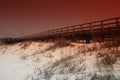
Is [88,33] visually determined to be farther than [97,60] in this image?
Yes

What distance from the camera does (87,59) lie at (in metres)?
11.6

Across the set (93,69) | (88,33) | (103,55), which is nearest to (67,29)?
(88,33)

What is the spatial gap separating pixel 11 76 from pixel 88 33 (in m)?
6.60

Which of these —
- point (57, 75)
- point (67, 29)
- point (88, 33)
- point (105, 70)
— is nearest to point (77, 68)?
point (57, 75)

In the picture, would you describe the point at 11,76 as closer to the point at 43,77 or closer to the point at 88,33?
the point at 43,77

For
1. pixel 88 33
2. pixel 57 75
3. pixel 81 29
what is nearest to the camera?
pixel 57 75

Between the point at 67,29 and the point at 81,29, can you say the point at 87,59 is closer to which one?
the point at 81,29

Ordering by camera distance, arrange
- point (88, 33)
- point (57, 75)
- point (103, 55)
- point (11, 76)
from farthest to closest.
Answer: point (88, 33), point (11, 76), point (103, 55), point (57, 75)

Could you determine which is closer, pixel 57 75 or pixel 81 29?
pixel 57 75

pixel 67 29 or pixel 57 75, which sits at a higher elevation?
pixel 67 29

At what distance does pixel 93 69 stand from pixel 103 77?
1123 millimetres

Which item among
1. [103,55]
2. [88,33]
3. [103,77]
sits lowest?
[103,77]

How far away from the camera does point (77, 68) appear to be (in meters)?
10.6

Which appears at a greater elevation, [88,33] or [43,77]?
[88,33]
